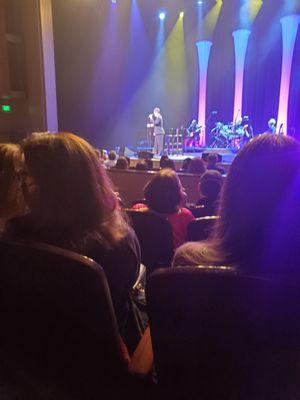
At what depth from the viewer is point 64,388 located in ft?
3.64

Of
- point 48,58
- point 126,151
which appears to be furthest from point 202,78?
point 48,58

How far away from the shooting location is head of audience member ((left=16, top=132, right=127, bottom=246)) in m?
1.03

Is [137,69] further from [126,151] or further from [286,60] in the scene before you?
[286,60]

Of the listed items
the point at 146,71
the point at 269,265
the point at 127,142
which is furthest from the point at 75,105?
the point at 269,265

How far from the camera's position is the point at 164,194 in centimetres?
205

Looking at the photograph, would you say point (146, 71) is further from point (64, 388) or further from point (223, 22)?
point (64, 388)

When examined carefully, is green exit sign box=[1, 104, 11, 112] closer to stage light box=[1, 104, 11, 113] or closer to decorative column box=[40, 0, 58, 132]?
stage light box=[1, 104, 11, 113]

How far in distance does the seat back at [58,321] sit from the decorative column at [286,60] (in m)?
9.66

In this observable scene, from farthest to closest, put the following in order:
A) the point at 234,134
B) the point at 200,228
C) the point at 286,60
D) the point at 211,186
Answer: the point at 234,134, the point at 286,60, the point at 211,186, the point at 200,228

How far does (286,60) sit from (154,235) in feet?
33.3

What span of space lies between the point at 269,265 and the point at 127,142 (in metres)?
10.1

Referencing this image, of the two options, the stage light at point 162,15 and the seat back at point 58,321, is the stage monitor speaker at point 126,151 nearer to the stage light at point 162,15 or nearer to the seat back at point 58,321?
the stage light at point 162,15

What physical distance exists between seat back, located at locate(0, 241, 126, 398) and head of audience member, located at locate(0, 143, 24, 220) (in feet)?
1.52

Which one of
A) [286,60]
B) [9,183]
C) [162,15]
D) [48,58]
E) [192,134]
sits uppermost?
[162,15]
